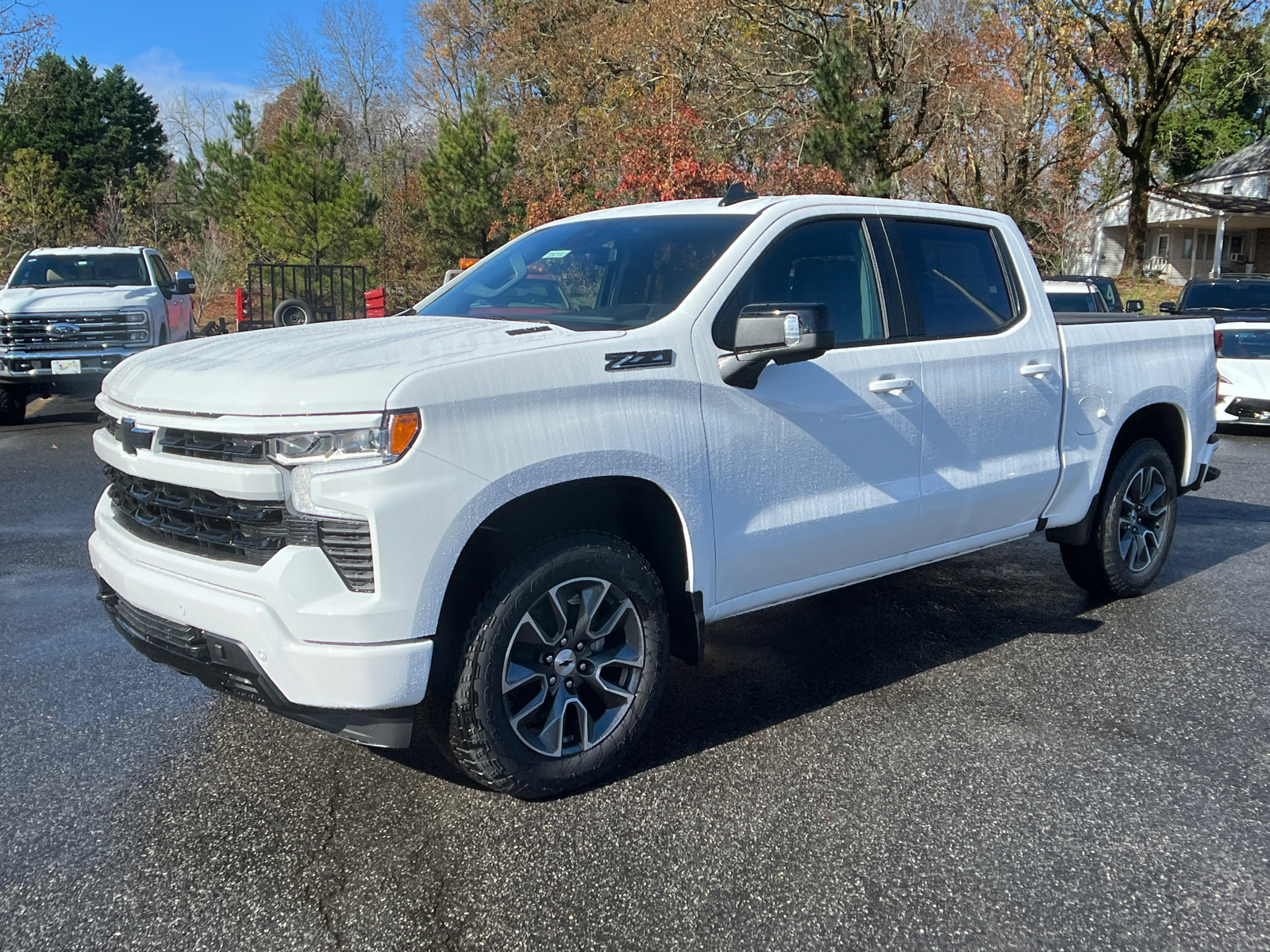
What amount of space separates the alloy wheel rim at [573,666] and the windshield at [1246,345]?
11463mm

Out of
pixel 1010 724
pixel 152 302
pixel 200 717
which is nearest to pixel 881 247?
pixel 1010 724

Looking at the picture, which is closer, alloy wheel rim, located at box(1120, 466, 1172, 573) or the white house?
alloy wheel rim, located at box(1120, 466, 1172, 573)

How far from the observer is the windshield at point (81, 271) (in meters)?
13.8

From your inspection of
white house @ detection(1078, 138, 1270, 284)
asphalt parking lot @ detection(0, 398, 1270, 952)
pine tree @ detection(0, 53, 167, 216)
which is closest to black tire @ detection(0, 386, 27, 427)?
asphalt parking lot @ detection(0, 398, 1270, 952)

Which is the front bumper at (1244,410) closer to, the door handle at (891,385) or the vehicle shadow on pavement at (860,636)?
the vehicle shadow on pavement at (860,636)

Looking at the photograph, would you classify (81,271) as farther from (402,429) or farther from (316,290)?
(402,429)

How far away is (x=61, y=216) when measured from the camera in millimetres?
32312

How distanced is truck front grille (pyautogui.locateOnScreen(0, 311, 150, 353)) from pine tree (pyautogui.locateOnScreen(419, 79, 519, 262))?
13.1 meters

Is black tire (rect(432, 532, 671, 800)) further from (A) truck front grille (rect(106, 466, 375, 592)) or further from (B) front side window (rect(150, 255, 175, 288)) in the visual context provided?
(B) front side window (rect(150, 255, 175, 288))

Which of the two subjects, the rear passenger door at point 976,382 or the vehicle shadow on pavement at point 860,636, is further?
the rear passenger door at point 976,382

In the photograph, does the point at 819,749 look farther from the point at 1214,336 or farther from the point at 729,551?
the point at 1214,336

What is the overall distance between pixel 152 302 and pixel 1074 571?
36.8ft

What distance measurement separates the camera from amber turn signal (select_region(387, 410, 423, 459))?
3074 millimetres

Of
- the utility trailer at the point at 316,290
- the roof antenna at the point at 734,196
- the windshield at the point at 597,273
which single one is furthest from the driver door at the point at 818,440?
the utility trailer at the point at 316,290
